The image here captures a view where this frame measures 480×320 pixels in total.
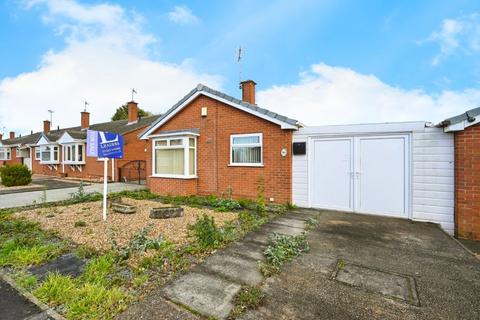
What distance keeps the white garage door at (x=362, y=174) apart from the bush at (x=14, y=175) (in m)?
16.8

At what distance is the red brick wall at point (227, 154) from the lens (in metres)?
7.74

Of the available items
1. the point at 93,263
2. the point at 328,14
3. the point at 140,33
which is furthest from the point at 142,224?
the point at 328,14

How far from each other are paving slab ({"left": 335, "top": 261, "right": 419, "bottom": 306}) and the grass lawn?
2.22 metres

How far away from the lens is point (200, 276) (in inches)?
124

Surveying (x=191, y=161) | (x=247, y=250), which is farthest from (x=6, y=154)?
(x=247, y=250)

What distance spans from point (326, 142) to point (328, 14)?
480 centimetres

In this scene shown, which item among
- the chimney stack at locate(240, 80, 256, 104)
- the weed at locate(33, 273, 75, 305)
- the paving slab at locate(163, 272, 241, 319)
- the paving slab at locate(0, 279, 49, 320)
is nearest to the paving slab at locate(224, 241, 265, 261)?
the paving slab at locate(163, 272, 241, 319)

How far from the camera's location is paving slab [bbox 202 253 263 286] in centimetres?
306

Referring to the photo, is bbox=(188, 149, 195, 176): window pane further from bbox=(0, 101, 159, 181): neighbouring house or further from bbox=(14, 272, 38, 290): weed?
bbox=(0, 101, 159, 181): neighbouring house

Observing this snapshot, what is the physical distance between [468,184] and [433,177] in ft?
2.14

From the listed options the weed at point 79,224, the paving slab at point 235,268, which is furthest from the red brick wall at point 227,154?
the paving slab at point 235,268

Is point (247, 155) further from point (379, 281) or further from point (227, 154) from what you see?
point (379, 281)

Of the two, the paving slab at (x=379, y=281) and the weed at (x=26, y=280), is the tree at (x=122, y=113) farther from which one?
the paving slab at (x=379, y=281)

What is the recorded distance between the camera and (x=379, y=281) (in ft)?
10.0
